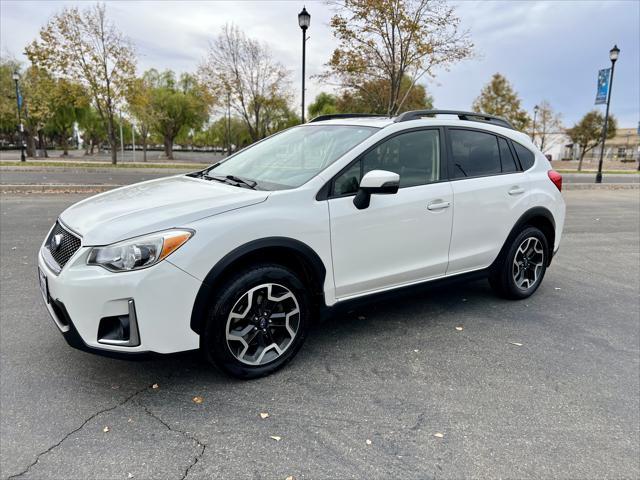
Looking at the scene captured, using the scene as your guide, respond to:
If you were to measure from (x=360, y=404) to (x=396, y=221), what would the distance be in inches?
53.6

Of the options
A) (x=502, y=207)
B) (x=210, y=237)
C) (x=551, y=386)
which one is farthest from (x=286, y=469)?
(x=502, y=207)

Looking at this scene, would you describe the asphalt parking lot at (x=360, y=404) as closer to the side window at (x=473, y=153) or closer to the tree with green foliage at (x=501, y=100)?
the side window at (x=473, y=153)

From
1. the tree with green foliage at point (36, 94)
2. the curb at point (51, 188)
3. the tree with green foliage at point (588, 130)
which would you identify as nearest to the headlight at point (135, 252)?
the curb at point (51, 188)

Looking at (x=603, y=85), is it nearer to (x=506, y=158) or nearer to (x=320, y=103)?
(x=506, y=158)

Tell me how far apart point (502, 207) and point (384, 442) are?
8.61ft

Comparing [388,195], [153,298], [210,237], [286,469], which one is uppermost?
[388,195]

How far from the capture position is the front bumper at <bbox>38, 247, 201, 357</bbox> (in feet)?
8.11

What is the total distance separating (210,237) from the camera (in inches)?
105

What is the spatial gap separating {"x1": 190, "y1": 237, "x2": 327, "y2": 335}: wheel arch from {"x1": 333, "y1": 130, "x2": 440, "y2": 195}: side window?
516mm

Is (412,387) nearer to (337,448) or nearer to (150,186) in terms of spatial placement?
(337,448)

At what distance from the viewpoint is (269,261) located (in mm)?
3010

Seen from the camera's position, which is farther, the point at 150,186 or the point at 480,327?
the point at 480,327

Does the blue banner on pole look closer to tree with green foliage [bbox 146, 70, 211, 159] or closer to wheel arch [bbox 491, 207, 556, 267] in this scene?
wheel arch [bbox 491, 207, 556, 267]

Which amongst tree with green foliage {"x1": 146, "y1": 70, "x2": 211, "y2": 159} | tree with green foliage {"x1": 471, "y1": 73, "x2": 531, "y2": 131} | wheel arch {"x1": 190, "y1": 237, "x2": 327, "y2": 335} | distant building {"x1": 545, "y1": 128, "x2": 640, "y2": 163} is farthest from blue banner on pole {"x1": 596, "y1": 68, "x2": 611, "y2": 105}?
distant building {"x1": 545, "y1": 128, "x2": 640, "y2": 163}
